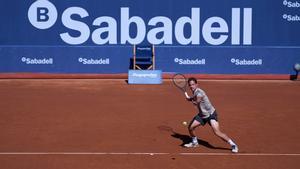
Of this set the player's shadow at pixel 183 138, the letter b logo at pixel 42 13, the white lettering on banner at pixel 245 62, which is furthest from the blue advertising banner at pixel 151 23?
the player's shadow at pixel 183 138

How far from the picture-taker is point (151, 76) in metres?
20.4

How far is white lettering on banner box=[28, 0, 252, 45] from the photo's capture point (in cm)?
2403

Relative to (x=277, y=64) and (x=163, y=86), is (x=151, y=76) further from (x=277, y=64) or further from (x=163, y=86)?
(x=277, y=64)

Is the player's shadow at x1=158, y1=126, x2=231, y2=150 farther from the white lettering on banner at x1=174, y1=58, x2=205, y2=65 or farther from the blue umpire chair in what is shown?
the white lettering on banner at x1=174, y1=58, x2=205, y2=65

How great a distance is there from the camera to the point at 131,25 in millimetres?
24078

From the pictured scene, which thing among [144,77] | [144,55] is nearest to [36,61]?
[144,55]

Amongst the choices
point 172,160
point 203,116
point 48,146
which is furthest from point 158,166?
point 48,146

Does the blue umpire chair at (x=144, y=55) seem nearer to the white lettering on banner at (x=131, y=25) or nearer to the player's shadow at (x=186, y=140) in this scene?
the white lettering on banner at (x=131, y=25)

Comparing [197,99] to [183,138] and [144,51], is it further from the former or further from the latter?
[144,51]

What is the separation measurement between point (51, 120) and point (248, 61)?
41.5ft

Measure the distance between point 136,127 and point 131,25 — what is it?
1251 centimetres

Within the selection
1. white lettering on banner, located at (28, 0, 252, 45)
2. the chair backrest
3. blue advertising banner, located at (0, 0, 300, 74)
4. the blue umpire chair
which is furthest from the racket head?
blue advertising banner, located at (0, 0, 300, 74)

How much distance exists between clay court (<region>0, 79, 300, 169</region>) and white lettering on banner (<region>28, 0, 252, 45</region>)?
498cm

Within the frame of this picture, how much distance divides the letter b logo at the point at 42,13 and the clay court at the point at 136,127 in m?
5.37
